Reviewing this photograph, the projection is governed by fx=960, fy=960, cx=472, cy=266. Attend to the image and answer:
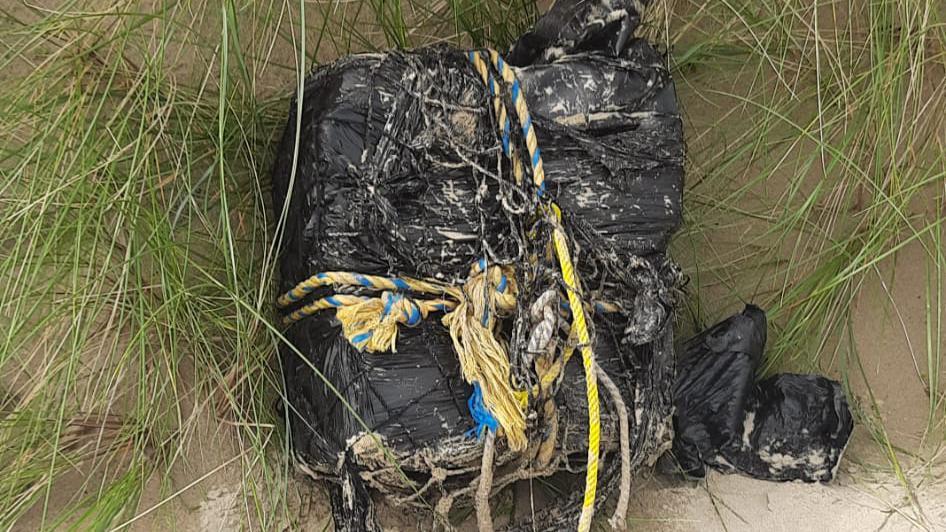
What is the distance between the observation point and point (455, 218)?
145 centimetres

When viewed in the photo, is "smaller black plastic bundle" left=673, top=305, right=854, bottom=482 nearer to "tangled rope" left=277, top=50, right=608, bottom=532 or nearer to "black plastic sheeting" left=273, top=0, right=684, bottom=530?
"black plastic sheeting" left=273, top=0, right=684, bottom=530

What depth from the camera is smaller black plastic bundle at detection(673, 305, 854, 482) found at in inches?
67.5

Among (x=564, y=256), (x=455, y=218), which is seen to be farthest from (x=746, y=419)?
(x=455, y=218)

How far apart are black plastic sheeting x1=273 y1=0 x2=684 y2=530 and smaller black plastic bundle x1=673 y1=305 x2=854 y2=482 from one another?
19cm

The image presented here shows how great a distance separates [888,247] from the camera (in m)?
1.87

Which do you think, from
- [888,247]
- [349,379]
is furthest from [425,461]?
[888,247]

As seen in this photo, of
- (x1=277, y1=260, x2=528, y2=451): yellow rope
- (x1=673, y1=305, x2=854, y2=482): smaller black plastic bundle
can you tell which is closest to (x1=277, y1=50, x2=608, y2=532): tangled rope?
(x1=277, y1=260, x2=528, y2=451): yellow rope

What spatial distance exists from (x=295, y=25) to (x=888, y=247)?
1.21 meters

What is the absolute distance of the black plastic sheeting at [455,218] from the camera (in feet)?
4.63

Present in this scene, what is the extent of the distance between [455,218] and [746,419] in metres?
0.68

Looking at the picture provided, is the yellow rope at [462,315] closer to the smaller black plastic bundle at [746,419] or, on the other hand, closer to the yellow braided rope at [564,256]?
the yellow braided rope at [564,256]

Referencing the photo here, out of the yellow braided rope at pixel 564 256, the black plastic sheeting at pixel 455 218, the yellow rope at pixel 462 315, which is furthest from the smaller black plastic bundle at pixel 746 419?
the yellow rope at pixel 462 315

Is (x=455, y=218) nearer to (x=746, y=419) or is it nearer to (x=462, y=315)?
(x=462, y=315)

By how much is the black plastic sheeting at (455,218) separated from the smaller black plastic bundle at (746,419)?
19cm
